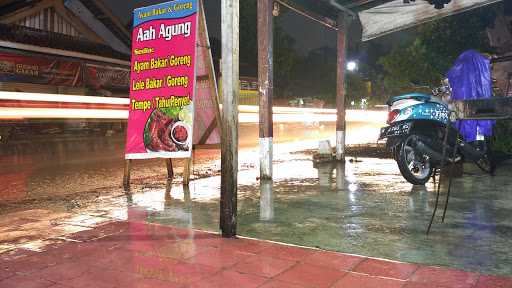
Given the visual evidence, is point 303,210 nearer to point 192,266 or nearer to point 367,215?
point 367,215

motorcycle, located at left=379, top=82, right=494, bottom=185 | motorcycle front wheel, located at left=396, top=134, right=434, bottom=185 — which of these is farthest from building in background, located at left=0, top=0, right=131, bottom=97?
motorcycle front wheel, located at left=396, top=134, right=434, bottom=185

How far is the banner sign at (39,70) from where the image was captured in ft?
48.3

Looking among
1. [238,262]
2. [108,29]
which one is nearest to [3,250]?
[238,262]

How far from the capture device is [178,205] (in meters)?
6.25

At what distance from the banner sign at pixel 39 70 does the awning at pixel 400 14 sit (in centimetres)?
1075

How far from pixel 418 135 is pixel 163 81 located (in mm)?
4107

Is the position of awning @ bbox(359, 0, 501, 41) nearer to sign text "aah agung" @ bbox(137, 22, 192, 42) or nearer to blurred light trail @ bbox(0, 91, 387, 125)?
sign text "aah agung" @ bbox(137, 22, 192, 42)

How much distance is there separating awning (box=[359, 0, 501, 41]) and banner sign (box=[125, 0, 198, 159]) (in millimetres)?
5234

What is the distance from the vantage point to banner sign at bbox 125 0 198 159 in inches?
277

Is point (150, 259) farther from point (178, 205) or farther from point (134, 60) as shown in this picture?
point (134, 60)

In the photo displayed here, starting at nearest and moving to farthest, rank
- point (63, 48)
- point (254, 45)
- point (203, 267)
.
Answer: point (203, 267) → point (63, 48) → point (254, 45)

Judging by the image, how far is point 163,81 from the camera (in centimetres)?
730

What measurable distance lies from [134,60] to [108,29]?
13893mm

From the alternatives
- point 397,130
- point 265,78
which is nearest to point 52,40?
point 265,78
